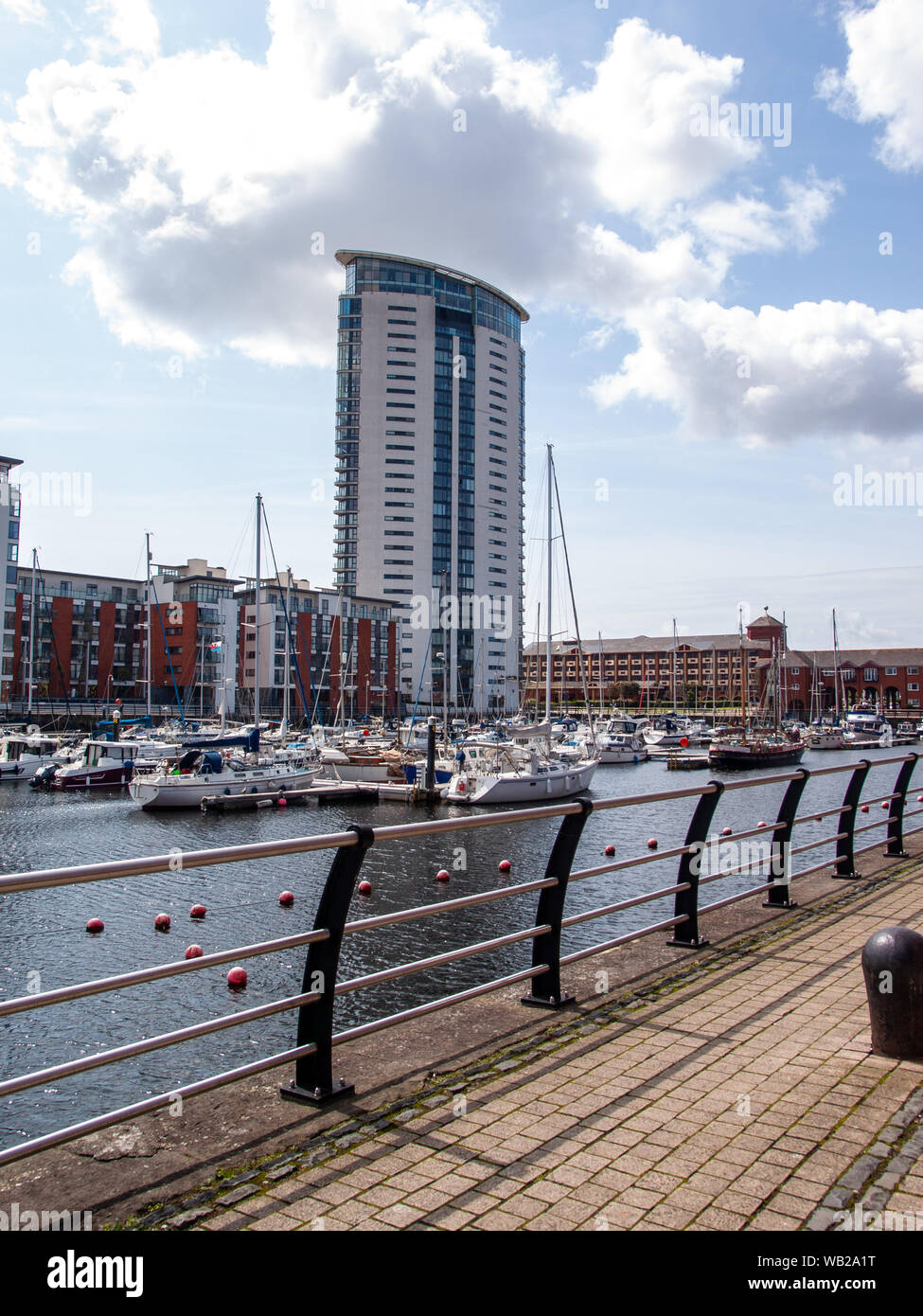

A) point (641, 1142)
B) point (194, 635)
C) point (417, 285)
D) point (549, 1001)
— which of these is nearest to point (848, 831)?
point (549, 1001)

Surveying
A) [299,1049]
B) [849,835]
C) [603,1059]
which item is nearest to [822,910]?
[849,835]

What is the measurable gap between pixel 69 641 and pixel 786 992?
104 m

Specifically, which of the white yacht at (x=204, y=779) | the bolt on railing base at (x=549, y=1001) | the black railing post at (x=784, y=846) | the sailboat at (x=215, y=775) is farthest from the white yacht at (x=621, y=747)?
the bolt on railing base at (x=549, y=1001)

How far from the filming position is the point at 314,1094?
440 centimetres

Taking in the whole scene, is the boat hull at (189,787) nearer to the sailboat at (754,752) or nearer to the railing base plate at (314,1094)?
the sailboat at (754,752)

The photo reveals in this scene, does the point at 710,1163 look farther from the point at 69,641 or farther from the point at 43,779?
the point at 69,641

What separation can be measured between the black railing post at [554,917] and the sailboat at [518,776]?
1390 inches

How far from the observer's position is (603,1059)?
5.01m

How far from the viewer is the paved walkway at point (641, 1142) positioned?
3406 millimetres

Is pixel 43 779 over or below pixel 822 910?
below

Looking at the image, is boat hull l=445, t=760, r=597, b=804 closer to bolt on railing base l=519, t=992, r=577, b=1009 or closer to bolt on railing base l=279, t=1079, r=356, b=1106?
bolt on railing base l=519, t=992, r=577, b=1009

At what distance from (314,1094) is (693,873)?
155 inches

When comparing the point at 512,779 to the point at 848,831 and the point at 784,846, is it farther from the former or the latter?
the point at 784,846

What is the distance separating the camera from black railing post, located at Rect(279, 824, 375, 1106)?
4406mm
